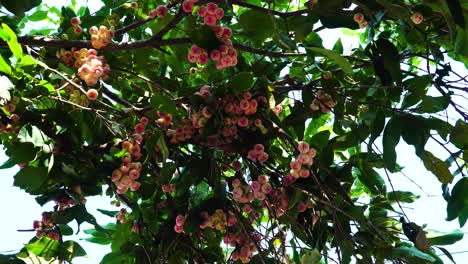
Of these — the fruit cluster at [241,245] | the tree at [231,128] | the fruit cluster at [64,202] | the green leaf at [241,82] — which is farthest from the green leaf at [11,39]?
the fruit cluster at [241,245]

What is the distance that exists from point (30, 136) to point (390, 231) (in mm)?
865

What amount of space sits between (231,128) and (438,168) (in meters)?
0.47

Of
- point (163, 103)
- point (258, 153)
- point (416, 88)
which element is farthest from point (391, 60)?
point (163, 103)

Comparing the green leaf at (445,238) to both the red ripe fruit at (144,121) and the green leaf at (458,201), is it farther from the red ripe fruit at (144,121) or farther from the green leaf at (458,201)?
the red ripe fruit at (144,121)

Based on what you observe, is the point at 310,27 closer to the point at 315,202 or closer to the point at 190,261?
the point at 315,202

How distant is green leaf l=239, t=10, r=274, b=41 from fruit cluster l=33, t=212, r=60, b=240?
24.8 inches

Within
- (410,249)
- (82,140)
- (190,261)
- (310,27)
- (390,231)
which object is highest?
(310,27)

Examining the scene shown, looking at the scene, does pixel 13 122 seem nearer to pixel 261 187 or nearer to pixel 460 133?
pixel 261 187

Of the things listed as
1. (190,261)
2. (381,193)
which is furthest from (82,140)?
(381,193)

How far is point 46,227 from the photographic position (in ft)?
4.92

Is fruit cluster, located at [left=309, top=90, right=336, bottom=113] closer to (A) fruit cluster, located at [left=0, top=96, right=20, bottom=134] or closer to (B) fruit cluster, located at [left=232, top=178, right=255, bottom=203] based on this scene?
(B) fruit cluster, located at [left=232, top=178, right=255, bottom=203]

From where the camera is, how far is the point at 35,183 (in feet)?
4.48

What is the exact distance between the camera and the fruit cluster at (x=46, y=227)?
1.48m

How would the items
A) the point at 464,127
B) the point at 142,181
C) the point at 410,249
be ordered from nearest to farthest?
the point at 410,249 < the point at 464,127 < the point at 142,181
